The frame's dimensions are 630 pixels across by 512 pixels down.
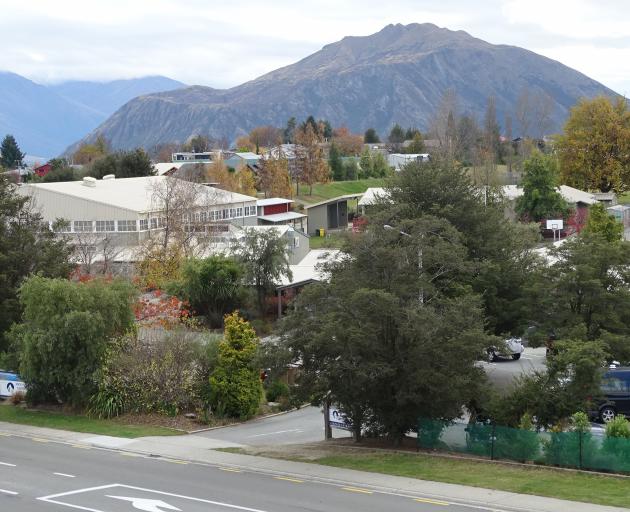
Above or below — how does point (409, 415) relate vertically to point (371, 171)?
below

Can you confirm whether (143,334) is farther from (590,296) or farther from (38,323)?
(590,296)

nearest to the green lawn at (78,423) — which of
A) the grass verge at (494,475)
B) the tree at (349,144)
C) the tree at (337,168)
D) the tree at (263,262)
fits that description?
the grass verge at (494,475)

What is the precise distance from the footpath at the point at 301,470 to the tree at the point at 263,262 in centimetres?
2276

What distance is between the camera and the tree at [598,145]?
9706cm

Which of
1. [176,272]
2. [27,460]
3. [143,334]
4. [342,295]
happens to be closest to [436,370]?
[342,295]

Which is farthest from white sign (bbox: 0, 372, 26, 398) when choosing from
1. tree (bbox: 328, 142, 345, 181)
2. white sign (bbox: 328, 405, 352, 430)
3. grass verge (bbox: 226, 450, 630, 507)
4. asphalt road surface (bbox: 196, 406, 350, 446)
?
tree (bbox: 328, 142, 345, 181)

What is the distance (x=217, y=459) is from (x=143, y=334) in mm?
12346

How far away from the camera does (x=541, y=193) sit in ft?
286

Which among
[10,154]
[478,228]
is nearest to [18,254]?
[478,228]

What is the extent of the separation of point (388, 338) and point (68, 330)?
1319cm

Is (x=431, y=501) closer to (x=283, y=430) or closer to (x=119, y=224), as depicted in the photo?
(x=283, y=430)

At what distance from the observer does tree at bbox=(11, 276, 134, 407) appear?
3412 centimetres

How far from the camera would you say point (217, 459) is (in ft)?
89.2

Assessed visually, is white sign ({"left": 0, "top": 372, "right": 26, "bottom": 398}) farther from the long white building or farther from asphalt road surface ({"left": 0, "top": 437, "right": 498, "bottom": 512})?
the long white building
